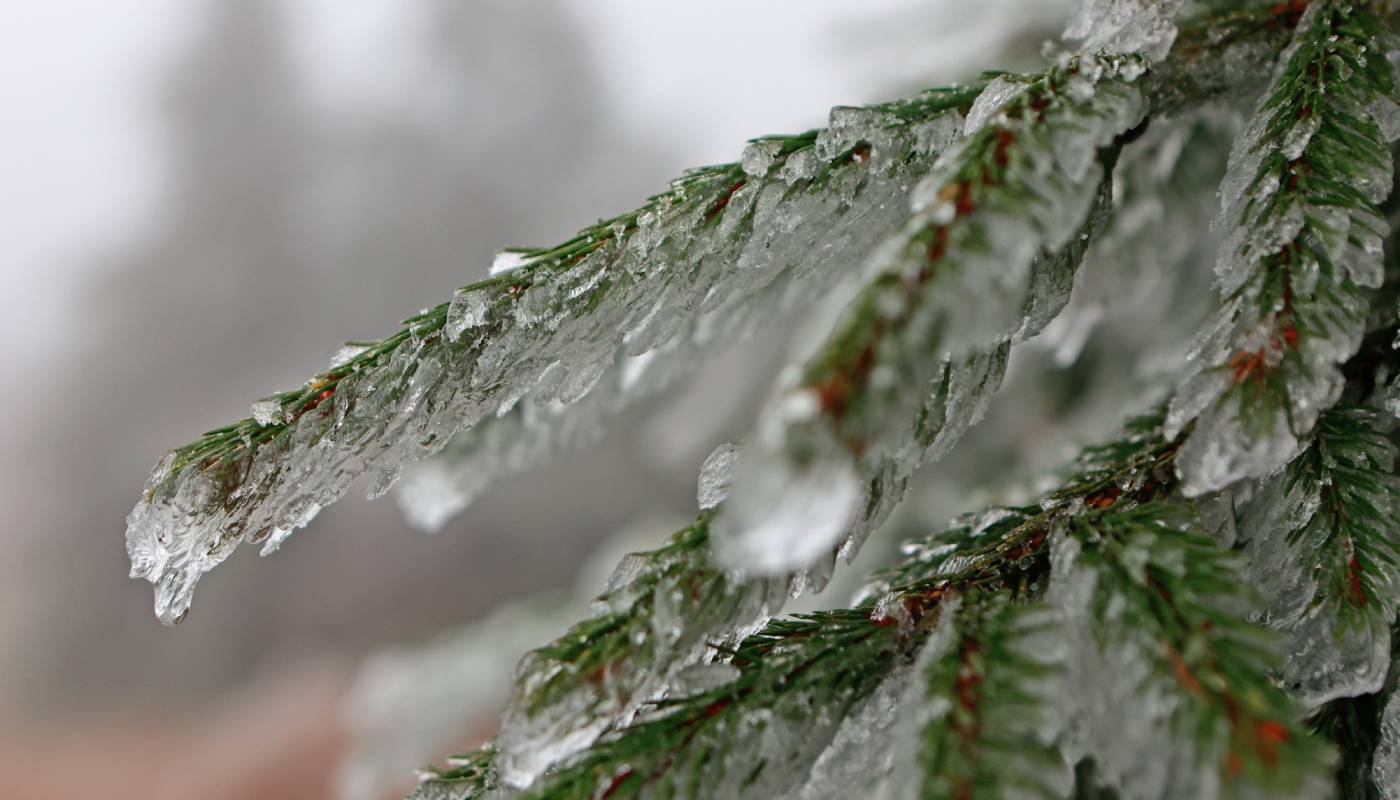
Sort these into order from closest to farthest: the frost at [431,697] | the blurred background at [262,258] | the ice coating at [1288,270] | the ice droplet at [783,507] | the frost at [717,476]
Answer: the ice droplet at [783,507] → the ice coating at [1288,270] → the frost at [717,476] → the frost at [431,697] → the blurred background at [262,258]

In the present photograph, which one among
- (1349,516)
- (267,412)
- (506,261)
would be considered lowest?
(1349,516)

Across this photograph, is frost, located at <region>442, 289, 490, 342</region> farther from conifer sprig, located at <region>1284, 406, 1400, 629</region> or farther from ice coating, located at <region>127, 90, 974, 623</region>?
conifer sprig, located at <region>1284, 406, 1400, 629</region>

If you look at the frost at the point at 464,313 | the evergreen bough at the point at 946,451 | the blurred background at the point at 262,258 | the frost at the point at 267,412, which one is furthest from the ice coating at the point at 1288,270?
the blurred background at the point at 262,258

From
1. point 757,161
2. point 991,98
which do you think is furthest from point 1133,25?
point 757,161

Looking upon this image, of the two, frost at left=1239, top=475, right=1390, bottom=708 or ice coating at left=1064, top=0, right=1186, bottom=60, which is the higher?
→ ice coating at left=1064, top=0, right=1186, bottom=60

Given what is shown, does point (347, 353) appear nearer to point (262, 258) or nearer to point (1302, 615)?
point (1302, 615)

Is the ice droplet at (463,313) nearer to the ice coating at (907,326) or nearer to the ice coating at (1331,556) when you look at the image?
the ice coating at (907,326)

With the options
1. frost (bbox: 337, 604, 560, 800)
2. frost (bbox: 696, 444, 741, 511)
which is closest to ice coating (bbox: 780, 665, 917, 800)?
frost (bbox: 696, 444, 741, 511)
